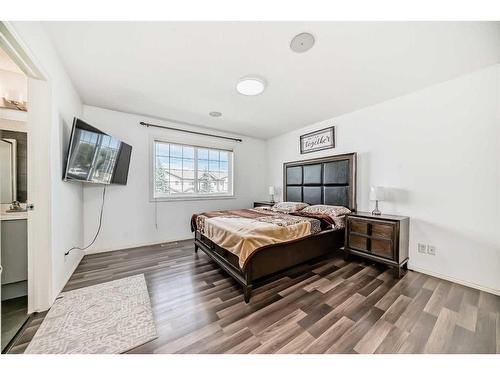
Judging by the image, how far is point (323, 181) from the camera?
3.51 meters

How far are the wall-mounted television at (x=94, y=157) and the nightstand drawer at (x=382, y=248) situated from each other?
12.7 feet

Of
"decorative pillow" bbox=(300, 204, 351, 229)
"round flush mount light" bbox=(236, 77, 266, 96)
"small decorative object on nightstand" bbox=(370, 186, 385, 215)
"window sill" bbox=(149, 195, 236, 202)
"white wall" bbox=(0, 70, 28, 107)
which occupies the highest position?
"round flush mount light" bbox=(236, 77, 266, 96)

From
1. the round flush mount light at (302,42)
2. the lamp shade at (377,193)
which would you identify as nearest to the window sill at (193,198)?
the lamp shade at (377,193)

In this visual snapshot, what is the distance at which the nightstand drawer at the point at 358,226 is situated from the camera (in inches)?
101

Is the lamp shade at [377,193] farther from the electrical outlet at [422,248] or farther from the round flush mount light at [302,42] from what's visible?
the round flush mount light at [302,42]

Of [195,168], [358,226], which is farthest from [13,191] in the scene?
[358,226]

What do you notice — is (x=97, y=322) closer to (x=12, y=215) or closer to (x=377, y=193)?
(x=12, y=215)

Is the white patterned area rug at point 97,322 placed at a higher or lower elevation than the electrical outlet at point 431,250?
lower

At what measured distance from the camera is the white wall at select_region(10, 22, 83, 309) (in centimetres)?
145

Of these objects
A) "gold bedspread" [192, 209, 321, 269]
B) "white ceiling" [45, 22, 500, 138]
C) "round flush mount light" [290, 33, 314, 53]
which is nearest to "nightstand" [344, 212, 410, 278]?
"gold bedspread" [192, 209, 321, 269]

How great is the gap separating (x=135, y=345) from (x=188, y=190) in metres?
2.98

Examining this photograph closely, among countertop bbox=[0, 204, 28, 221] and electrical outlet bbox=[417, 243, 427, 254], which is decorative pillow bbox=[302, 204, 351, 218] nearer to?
electrical outlet bbox=[417, 243, 427, 254]

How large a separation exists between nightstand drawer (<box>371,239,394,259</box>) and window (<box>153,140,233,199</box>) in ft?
10.1
